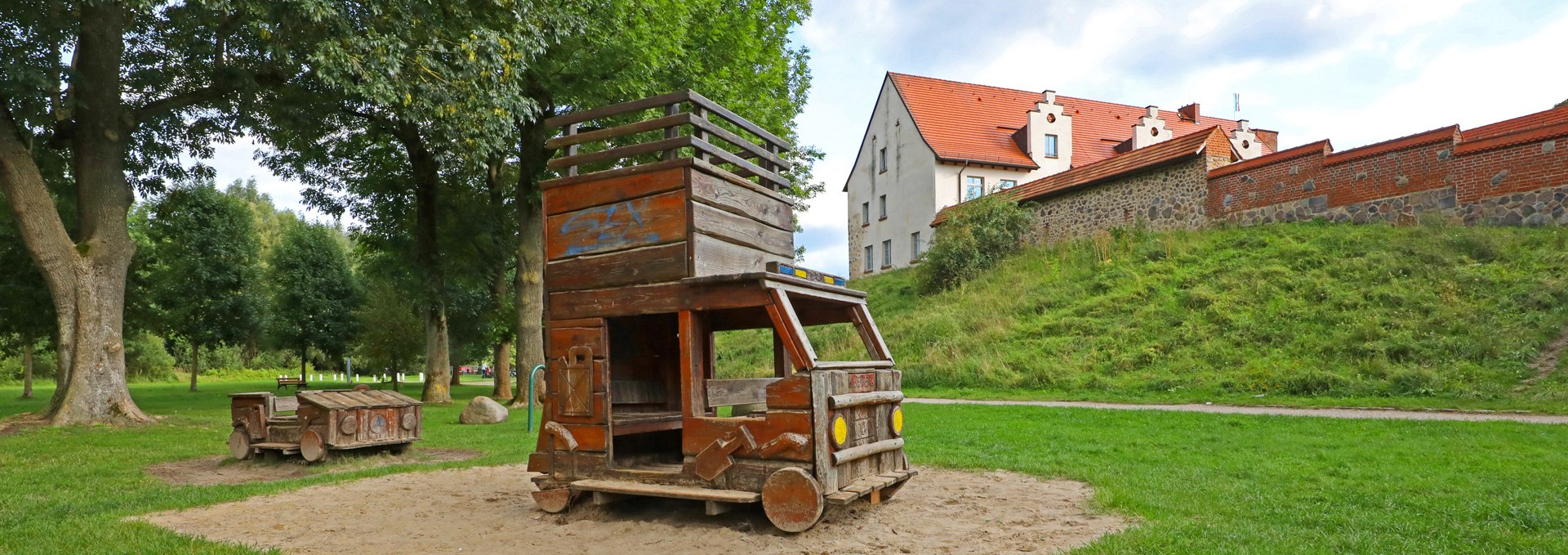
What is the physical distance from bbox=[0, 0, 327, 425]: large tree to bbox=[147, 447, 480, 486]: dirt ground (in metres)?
5.08

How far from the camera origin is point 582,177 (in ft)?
23.6

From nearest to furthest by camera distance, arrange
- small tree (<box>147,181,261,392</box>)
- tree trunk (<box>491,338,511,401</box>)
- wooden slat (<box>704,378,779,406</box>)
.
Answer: wooden slat (<box>704,378,779,406</box>) → tree trunk (<box>491,338,511,401</box>) → small tree (<box>147,181,261,392</box>)

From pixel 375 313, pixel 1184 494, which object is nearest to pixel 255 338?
pixel 375 313

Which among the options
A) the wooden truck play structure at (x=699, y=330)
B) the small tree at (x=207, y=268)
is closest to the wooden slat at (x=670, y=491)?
the wooden truck play structure at (x=699, y=330)

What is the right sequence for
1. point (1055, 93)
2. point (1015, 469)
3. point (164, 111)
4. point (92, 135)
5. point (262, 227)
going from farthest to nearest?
1. point (262, 227)
2. point (1055, 93)
3. point (164, 111)
4. point (92, 135)
5. point (1015, 469)

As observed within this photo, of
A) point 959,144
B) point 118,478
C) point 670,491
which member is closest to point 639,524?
point 670,491

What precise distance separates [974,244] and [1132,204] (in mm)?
→ 4864

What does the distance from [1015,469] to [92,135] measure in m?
16.1

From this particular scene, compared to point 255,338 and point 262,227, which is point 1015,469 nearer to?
point 255,338

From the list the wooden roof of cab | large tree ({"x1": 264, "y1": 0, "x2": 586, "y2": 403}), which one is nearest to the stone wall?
large tree ({"x1": 264, "y1": 0, "x2": 586, "y2": 403})

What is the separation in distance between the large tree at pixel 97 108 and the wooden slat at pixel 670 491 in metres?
9.56

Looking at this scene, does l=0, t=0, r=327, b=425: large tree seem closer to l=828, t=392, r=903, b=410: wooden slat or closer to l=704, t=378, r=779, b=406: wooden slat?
l=704, t=378, r=779, b=406: wooden slat

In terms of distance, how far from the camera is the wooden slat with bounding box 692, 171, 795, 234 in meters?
6.72

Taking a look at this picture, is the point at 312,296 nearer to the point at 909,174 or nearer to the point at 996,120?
the point at 909,174
